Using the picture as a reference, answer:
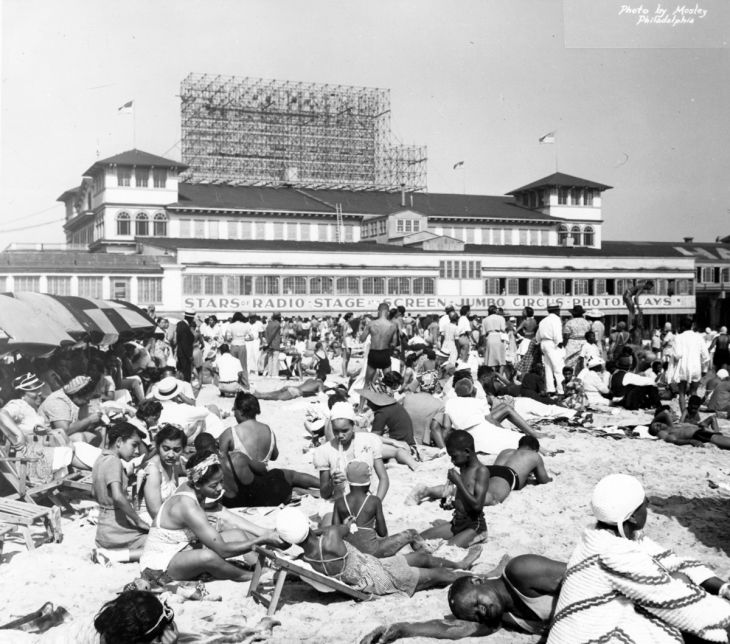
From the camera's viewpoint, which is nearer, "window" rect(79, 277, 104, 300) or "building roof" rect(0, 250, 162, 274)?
"building roof" rect(0, 250, 162, 274)

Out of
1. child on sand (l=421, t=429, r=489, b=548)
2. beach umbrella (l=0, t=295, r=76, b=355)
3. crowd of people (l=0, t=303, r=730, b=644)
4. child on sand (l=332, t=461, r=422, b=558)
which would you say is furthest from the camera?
beach umbrella (l=0, t=295, r=76, b=355)

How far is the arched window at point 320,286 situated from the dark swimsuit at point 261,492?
38.8 meters

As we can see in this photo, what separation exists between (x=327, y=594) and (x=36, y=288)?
122ft

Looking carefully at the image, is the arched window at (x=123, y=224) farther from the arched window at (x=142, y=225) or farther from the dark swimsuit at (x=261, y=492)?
the dark swimsuit at (x=261, y=492)

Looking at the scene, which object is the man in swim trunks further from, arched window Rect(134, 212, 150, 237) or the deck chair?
arched window Rect(134, 212, 150, 237)

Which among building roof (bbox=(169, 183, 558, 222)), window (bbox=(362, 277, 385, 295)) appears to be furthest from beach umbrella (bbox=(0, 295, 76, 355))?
building roof (bbox=(169, 183, 558, 222))

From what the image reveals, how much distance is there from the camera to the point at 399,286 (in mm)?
48375

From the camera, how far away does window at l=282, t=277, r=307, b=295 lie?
150 feet

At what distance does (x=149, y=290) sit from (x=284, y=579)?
38481mm

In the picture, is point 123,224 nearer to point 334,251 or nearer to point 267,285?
point 267,285

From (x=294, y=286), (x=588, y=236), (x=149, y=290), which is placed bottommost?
(x=149, y=290)

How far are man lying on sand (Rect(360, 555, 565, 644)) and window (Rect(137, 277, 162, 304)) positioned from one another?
127 feet

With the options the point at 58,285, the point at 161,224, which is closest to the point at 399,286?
the point at 161,224

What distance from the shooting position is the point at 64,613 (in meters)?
5.18
